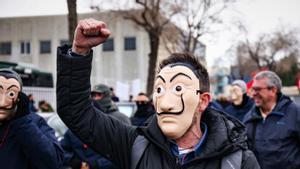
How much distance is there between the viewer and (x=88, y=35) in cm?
245

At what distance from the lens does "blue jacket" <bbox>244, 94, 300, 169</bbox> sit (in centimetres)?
498

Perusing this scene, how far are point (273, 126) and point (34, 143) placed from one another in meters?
2.69

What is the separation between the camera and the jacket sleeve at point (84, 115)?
2479mm

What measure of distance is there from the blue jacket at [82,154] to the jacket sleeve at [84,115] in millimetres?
2964

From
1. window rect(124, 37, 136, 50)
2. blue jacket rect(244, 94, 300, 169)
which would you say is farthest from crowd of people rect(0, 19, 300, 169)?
window rect(124, 37, 136, 50)

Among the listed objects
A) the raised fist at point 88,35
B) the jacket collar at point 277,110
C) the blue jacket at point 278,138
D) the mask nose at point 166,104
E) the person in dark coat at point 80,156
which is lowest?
the person in dark coat at point 80,156

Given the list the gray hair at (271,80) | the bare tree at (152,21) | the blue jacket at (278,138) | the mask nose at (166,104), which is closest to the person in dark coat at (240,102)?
the gray hair at (271,80)

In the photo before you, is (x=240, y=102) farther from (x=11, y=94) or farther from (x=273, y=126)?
(x=11, y=94)

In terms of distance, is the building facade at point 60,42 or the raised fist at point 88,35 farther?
the building facade at point 60,42

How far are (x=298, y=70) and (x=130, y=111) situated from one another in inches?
1526

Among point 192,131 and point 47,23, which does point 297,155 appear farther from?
point 47,23

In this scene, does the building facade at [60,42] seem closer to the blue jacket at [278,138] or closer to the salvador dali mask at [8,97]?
the blue jacket at [278,138]

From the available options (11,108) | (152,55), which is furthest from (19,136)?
(152,55)

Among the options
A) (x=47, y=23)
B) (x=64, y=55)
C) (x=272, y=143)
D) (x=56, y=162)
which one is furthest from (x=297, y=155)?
(x=47, y=23)
